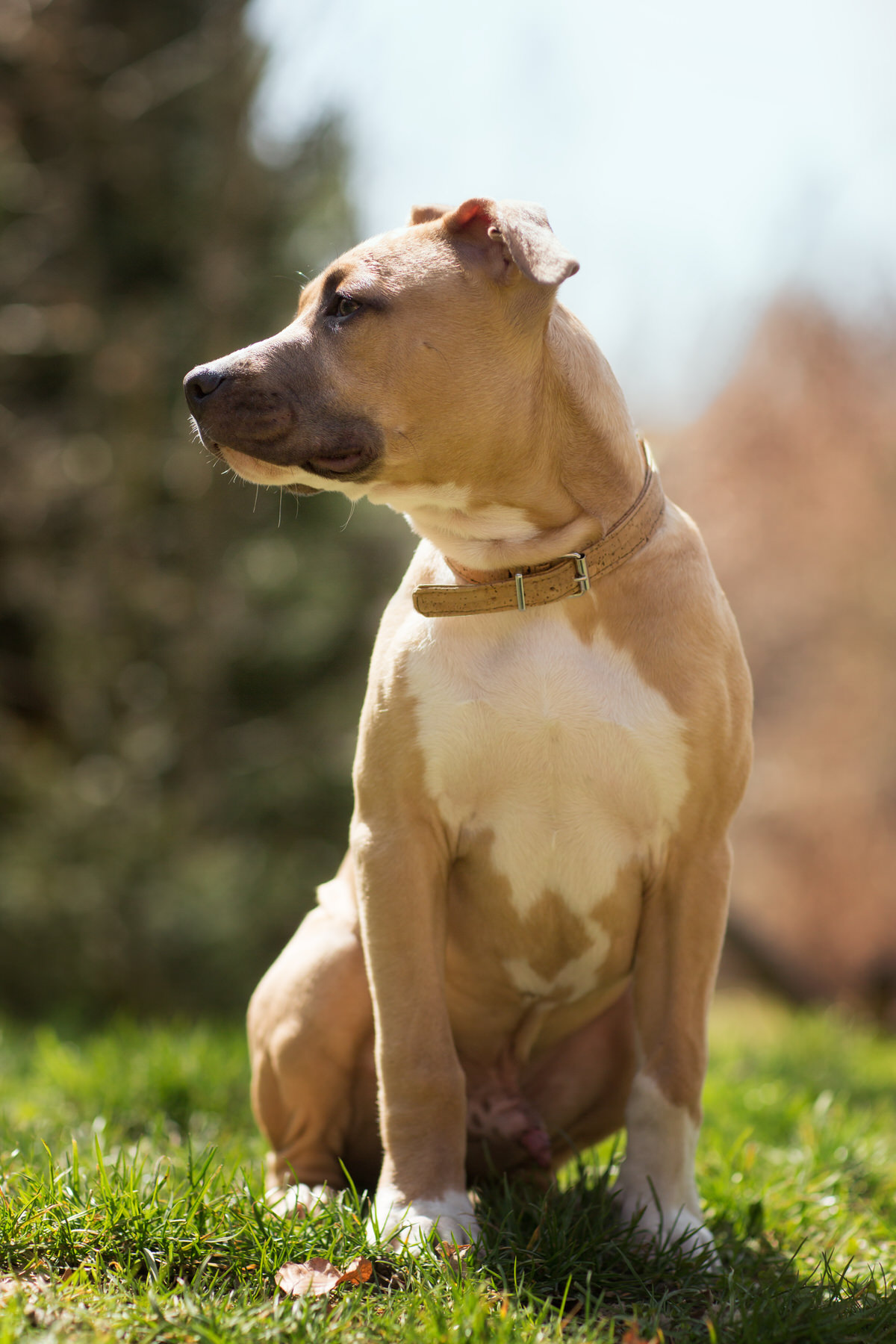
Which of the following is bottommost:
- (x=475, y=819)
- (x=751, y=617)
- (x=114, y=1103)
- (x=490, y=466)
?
(x=751, y=617)

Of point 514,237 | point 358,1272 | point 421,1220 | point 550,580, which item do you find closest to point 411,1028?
point 421,1220

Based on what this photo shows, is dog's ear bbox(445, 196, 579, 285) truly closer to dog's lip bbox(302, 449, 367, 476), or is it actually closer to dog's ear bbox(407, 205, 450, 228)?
dog's ear bbox(407, 205, 450, 228)

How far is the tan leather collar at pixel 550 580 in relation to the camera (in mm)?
2271

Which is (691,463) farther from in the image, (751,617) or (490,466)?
(490,466)

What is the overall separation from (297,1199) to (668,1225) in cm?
78

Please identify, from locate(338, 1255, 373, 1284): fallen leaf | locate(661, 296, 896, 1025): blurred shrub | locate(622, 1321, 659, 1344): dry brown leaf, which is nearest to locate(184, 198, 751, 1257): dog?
locate(338, 1255, 373, 1284): fallen leaf

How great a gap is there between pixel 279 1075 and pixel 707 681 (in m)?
1.28

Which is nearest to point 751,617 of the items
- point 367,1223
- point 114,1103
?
point 114,1103

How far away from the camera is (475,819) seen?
2324mm

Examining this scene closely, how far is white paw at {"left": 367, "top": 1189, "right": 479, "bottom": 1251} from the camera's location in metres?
2.07

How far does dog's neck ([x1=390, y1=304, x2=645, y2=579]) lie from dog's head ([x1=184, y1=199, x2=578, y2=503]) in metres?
0.05

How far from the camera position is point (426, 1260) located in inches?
78.4

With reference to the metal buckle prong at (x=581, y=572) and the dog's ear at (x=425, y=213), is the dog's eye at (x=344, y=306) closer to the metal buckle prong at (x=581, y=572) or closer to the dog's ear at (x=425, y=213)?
the dog's ear at (x=425, y=213)

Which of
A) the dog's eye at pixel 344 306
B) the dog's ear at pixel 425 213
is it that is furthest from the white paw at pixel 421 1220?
the dog's ear at pixel 425 213
